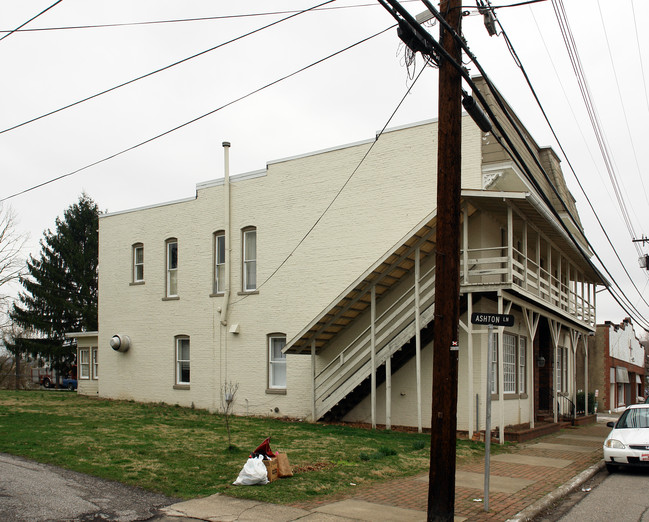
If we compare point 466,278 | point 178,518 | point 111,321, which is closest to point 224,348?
point 111,321

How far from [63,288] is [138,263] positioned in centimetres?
2726

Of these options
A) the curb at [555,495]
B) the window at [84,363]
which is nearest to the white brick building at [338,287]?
the window at [84,363]

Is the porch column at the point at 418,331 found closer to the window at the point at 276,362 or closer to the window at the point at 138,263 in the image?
Answer: the window at the point at 276,362

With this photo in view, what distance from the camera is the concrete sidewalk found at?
858cm

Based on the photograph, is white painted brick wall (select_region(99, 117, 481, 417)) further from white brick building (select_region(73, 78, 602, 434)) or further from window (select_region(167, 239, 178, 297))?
window (select_region(167, 239, 178, 297))

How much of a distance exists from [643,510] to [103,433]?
10.9 m

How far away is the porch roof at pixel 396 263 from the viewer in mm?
16344

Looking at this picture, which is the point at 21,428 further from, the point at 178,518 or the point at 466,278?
the point at 466,278

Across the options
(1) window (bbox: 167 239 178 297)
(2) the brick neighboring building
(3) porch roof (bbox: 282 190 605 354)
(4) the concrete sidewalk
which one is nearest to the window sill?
(4) the concrete sidewalk

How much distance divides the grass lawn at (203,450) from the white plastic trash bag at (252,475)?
12 centimetres

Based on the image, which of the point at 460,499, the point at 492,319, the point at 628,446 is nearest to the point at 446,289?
the point at 492,319

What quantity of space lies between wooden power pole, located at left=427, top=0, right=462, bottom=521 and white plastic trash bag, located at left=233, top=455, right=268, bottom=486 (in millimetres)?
2826

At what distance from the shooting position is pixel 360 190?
20.5 metres

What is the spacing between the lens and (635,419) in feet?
47.9
